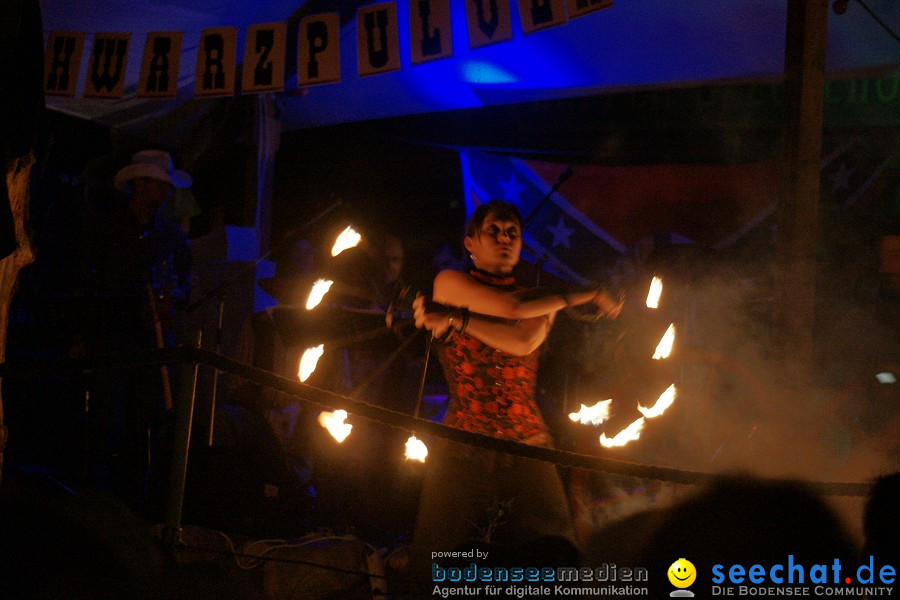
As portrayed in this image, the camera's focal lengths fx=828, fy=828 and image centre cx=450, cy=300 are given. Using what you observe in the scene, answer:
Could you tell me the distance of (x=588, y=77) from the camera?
822 centimetres

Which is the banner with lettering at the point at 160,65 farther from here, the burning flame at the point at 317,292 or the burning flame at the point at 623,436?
the burning flame at the point at 623,436

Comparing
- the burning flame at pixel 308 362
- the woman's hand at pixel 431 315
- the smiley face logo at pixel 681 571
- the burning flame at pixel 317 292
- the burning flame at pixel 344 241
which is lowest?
the smiley face logo at pixel 681 571

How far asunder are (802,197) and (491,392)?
249cm

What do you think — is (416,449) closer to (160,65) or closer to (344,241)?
(344,241)

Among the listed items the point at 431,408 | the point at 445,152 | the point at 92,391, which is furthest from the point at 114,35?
the point at 431,408

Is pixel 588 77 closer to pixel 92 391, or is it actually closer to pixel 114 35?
pixel 114 35

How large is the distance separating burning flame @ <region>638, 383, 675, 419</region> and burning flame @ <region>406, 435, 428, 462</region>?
1181 mm

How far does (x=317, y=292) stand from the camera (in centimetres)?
428

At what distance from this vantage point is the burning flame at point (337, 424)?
4340 millimetres

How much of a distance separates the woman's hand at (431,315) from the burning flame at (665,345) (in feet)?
4.06

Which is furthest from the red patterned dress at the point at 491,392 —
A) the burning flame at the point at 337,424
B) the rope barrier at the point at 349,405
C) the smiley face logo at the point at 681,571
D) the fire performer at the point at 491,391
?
the smiley face logo at the point at 681,571

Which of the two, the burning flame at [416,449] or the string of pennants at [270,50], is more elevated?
the string of pennants at [270,50]

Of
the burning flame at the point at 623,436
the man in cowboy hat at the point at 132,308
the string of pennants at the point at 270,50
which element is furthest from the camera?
the string of pennants at the point at 270,50

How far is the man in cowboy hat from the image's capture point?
629 centimetres
